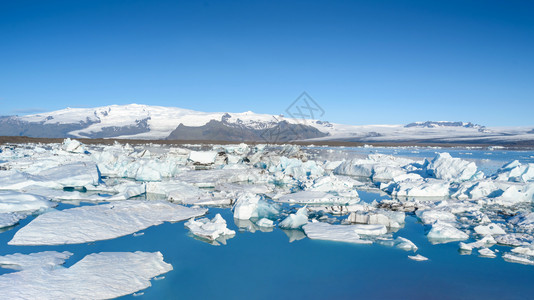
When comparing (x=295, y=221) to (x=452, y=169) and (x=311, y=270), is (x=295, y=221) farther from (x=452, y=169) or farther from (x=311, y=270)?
(x=452, y=169)

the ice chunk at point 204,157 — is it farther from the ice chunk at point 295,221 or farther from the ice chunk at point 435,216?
the ice chunk at point 435,216

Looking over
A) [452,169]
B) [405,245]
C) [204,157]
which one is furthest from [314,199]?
[204,157]

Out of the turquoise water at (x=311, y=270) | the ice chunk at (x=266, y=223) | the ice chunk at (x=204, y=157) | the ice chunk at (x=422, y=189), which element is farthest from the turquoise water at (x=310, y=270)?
the ice chunk at (x=204, y=157)

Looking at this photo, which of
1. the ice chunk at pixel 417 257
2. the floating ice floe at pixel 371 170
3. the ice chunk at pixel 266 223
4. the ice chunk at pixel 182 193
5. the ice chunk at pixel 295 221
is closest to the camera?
the ice chunk at pixel 417 257

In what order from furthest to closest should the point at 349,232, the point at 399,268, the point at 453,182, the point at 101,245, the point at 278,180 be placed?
the point at 278,180
the point at 453,182
the point at 349,232
the point at 101,245
the point at 399,268

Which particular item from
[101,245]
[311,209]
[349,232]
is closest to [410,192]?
[311,209]

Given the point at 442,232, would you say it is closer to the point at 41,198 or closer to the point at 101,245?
the point at 101,245

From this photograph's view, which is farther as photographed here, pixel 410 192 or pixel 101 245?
pixel 410 192
